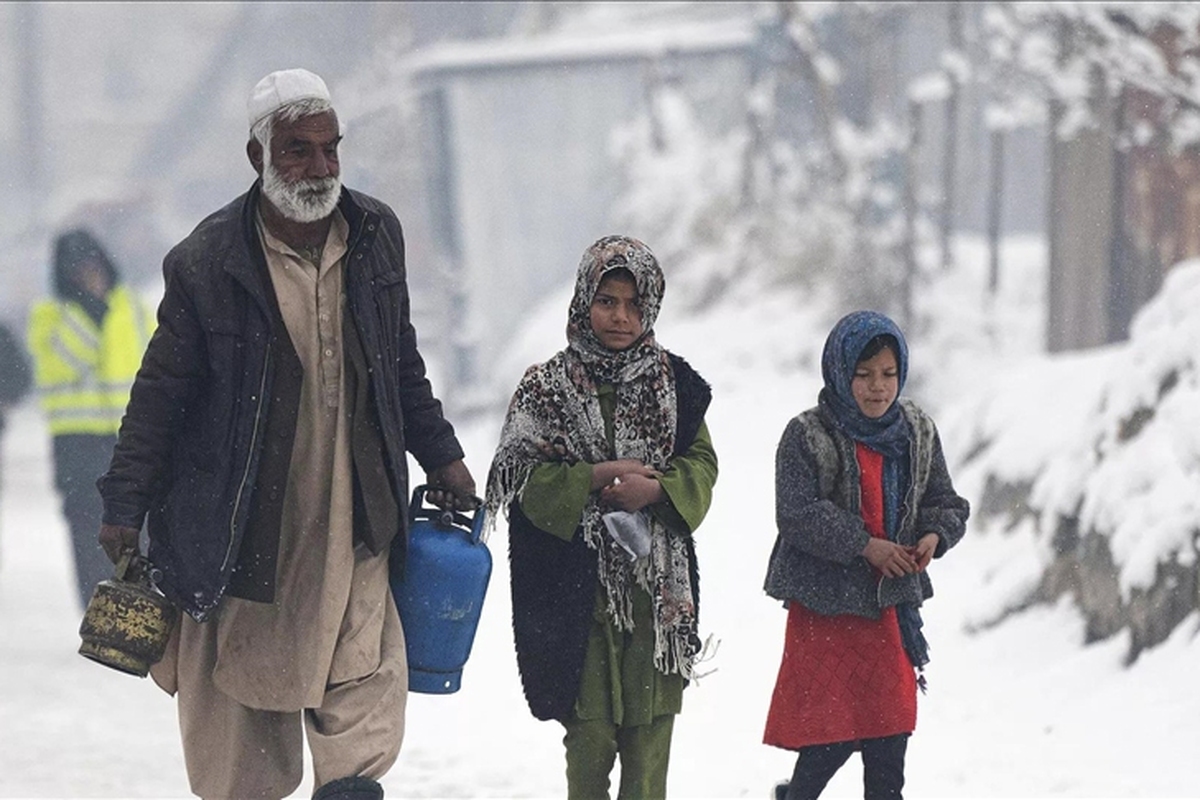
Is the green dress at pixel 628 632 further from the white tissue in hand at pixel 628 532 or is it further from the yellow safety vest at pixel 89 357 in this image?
the yellow safety vest at pixel 89 357

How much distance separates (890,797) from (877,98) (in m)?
14.6

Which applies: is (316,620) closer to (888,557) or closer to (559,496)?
(559,496)

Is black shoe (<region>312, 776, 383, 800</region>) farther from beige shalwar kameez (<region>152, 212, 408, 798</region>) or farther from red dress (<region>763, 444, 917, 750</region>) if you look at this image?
red dress (<region>763, 444, 917, 750</region>)

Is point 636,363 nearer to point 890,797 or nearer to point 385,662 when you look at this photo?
point 385,662

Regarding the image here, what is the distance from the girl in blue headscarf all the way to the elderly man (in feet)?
2.82

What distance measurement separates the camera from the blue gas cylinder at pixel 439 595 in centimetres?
462

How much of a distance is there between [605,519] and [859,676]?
2.28 feet

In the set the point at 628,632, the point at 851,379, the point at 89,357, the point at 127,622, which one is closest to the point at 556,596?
the point at 628,632

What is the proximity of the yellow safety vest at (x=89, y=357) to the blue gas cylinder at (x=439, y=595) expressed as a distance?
5.32 meters

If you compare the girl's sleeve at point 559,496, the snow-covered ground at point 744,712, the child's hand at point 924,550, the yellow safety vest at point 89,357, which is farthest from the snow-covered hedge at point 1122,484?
the yellow safety vest at point 89,357

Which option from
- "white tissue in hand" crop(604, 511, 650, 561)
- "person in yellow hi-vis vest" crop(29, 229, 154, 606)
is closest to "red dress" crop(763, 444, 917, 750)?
"white tissue in hand" crop(604, 511, 650, 561)

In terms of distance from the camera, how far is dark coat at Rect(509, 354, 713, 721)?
15.0 feet

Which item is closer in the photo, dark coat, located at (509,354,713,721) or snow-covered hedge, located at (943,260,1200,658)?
dark coat, located at (509,354,713,721)

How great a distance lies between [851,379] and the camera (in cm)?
465
